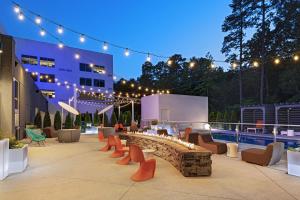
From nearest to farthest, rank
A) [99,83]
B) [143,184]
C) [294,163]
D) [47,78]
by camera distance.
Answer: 1. [143,184]
2. [294,163]
3. [47,78]
4. [99,83]

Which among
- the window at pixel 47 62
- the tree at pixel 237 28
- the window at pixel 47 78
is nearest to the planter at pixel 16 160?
the tree at pixel 237 28

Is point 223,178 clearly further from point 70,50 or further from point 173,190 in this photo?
point 70,50

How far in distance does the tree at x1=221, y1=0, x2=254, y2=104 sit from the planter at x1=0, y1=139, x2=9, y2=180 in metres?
26.3

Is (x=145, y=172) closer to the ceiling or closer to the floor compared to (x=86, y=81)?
closer to the floor

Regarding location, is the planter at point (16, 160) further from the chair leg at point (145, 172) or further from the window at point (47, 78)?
the window at point (47, 78)

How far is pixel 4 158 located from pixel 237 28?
28840mm

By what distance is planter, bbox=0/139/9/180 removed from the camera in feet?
19.8

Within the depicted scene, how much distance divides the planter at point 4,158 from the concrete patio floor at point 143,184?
6.1 inches

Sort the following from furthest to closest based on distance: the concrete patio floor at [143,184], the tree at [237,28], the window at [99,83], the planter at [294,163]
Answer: the window at [99,83] → the tree at [237,28] → the planter at [294,163] → the concrete patio floor at [143,184]

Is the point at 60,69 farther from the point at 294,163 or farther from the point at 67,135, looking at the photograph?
the point at 294,163

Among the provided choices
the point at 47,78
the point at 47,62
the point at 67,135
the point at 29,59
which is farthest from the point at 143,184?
the point at 47,62

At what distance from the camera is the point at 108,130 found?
52.6 feet

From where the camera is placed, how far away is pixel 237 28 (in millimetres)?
30688

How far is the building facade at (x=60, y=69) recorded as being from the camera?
1228 inches
